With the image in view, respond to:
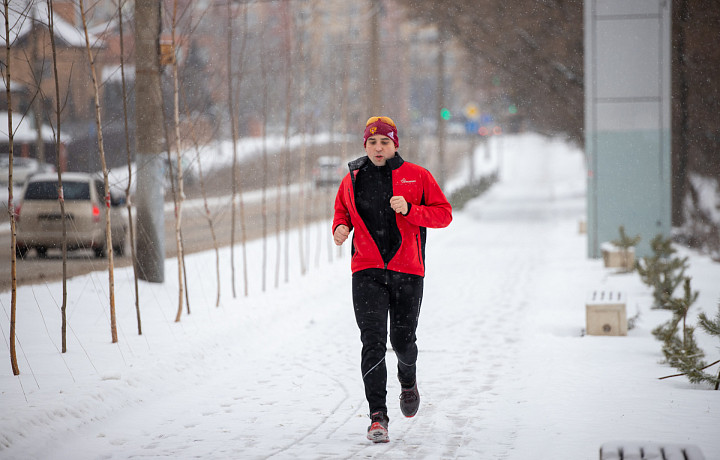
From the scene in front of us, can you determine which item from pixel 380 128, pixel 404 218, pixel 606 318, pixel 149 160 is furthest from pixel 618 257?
pixel 380 128

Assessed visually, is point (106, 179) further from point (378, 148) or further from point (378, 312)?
point (378, 312)

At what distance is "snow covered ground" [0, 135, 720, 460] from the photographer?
5445 mm

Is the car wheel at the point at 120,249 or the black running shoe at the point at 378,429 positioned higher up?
the car wheel at the point at 120,249

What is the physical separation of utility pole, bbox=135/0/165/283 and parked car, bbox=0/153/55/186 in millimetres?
14228

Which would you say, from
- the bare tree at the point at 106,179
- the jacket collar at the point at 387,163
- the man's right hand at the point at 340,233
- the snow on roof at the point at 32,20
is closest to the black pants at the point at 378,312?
the man's right hand at the point at 340,233

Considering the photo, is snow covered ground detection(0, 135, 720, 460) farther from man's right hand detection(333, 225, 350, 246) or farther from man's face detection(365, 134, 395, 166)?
man's face detection(365, 134, 395, 166)

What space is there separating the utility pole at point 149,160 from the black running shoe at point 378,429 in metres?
6.79

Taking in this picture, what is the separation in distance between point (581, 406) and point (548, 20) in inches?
754

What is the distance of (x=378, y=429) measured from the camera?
539cm

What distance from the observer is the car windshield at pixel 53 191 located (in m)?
15.4

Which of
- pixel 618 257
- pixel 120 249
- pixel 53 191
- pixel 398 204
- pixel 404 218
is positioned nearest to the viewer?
pixel 398 204

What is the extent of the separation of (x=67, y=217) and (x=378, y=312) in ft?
37.1

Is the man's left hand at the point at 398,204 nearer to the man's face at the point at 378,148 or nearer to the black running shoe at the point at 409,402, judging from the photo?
the man's face at the point at 378,148

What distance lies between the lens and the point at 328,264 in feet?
53.2
